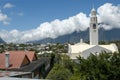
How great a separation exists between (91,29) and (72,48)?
23.9ft

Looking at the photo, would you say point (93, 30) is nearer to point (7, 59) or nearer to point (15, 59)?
point (15, 59)

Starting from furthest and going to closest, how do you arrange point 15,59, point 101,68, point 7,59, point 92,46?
point 92,46 < point 15,59 < point 7,59 < point 101,68

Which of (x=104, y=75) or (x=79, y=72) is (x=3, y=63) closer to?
(x=79, y=72)

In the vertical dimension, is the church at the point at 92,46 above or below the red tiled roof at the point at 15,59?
above

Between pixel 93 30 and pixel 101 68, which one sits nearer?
pixel 101 68

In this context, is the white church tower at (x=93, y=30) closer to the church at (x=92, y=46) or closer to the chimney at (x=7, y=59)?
the church at (x=92, y=46)

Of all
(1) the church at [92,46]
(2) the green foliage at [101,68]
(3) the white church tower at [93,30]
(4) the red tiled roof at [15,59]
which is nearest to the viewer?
(2) the green foliage at [101,68]

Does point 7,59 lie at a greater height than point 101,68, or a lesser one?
greater

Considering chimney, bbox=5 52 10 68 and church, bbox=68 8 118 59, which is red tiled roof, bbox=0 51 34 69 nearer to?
chimney, bbox=5 52 10 68

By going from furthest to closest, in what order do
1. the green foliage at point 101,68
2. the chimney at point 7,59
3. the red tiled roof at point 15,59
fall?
the red tiled roof at point 15,59 < the chimney at point 7,59 < the green foliage at point 101,68

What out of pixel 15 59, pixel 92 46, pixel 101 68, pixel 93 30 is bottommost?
pixel 101 68

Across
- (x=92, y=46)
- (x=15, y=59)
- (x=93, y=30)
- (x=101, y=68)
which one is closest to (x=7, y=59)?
(x=15, y=59)

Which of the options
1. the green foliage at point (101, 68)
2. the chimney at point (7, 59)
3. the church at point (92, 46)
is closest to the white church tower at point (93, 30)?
the church at point (92, 46)

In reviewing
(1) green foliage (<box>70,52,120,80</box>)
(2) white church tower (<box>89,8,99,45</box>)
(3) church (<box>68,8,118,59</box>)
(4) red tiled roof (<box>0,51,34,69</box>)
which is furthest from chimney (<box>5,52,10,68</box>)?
(2) white church tower (<box>89,8,99,45</box>)
